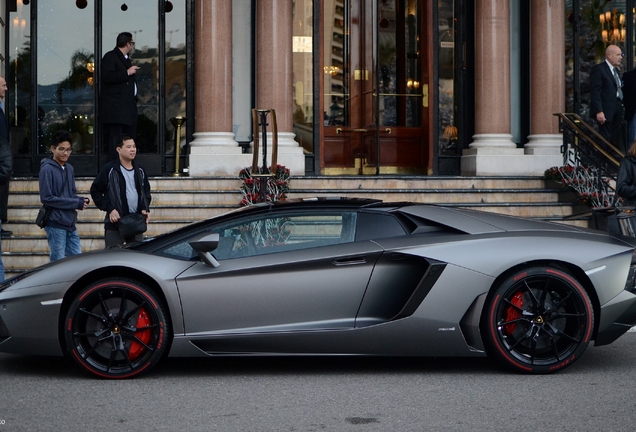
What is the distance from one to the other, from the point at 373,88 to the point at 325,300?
10.8 metres

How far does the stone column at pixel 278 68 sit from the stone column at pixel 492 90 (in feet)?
10.2

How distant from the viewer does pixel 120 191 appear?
861cm

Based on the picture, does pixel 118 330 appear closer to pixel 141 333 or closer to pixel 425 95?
pixel 141 333

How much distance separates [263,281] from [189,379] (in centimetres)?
83

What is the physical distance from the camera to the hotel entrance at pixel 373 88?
16.6 metres

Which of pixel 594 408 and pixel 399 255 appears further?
pixel 399 255

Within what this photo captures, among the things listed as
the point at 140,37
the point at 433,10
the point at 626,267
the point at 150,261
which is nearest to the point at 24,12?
the point at 140,37

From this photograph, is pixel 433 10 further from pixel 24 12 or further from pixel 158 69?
pixel 24 12

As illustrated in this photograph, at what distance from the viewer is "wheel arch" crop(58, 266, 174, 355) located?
6234mm

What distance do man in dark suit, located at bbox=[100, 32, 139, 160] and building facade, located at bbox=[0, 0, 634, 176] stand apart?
53.4 inches

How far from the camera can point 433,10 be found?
16375 millimetres

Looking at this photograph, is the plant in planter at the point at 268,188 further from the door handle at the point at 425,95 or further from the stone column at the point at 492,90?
the door handle at the point at 425,95

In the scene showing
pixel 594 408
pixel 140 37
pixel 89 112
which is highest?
pixel 140 37

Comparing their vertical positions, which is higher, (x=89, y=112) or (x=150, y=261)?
(x=89, y=112)
